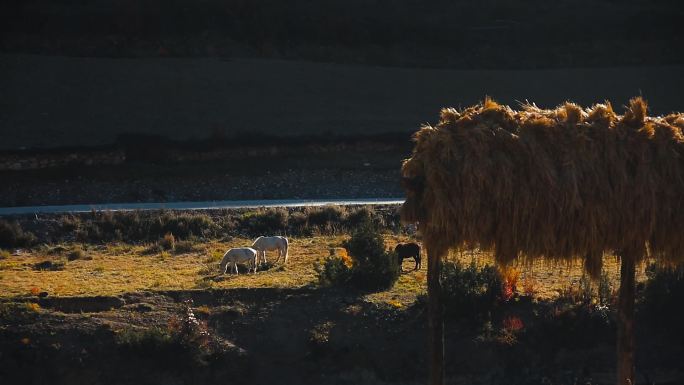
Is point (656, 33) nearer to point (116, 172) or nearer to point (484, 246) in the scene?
point (116, 172)

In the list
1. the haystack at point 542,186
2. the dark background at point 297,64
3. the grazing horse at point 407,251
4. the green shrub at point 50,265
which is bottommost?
the green shrub at point 50,265

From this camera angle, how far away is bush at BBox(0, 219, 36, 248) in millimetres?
25578

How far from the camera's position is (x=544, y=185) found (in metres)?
12.2

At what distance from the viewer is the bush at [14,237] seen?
25.6 metres

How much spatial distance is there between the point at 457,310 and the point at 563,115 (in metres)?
7.15

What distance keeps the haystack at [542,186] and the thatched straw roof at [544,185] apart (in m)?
0.01

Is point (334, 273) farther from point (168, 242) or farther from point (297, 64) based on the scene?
point (297, 64)

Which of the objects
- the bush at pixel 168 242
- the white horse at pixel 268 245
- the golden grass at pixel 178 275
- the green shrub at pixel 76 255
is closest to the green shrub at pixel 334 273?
the golden grass at pixel 178 275

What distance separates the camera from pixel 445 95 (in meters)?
50.2

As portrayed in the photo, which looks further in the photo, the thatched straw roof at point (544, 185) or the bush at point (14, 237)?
the bush at point (14, 237)

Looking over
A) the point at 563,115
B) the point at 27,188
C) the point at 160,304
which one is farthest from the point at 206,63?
the point at 563,115

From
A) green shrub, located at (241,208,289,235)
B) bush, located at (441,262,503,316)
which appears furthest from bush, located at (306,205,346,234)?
bush, located at (441,262,503,316)

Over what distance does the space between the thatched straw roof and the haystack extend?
0.04ft

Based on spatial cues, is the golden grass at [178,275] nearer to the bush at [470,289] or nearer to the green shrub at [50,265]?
the green shrub at [50,265]
